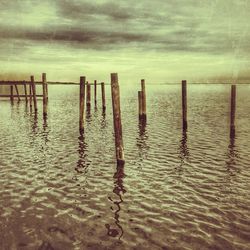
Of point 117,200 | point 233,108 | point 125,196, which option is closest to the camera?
point 117,200

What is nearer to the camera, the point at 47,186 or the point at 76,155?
the point at 47,186

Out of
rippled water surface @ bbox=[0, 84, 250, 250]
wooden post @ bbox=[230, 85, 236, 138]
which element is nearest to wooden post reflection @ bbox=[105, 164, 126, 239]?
rippled water surface @ bbox=[0, 84, 250, 250]

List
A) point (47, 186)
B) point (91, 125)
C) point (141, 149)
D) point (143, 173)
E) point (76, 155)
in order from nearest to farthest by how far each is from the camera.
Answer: point (47, 186) < point (143, 173) < point (76, 155) < point (141, 149) < point (91, 125)

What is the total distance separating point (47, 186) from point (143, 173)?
10.9 ft

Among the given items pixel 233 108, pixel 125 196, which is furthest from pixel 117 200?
pixel 233 108

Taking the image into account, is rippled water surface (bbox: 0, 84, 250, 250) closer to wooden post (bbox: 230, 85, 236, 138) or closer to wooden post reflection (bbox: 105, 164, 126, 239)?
wooden post reflection (bbox: 105, 164, 126, 239)

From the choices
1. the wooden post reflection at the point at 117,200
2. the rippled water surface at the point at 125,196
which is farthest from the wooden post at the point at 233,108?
the wooden post reflection at the point at 117,200

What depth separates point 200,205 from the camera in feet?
26.4

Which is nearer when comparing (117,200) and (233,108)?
(117,200)

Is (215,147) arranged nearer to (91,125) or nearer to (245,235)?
(245,235)

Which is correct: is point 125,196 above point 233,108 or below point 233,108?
below

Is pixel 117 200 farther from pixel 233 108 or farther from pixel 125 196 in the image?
pixel 233 108

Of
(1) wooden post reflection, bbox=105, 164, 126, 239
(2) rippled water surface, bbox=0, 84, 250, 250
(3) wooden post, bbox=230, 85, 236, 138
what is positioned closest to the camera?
(2) rippled water surface, bbox=0, 84, 250, 250

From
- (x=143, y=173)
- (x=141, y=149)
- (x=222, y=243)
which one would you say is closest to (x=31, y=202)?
Result: (x=143, y=173)
